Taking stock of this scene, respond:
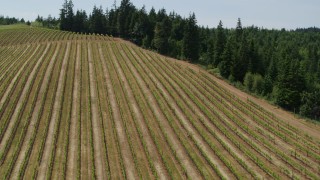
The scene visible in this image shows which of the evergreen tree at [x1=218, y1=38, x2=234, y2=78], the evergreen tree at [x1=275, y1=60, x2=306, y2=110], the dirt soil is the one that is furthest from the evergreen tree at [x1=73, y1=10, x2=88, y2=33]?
the evergreen tree at [x1=275, y1=60, x2=306, y2=110]

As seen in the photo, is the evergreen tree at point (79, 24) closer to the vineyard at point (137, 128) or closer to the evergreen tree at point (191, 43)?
the evergreen tree at point (191, 43)

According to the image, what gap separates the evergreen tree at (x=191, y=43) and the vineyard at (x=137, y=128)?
21.1 m

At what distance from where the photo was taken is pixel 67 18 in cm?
14988

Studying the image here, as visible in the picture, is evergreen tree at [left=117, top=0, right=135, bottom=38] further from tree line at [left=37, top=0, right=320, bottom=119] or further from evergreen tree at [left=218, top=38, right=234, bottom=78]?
evergreen tree at [left=218, top=38, right=234, bottom=78]

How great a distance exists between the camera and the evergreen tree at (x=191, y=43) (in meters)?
99.9

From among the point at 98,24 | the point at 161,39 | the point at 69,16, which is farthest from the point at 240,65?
the point at 69,16

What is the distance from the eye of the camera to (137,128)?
47562 millimetres

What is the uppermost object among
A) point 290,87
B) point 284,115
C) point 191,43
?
point 191,43

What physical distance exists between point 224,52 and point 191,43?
15.5 metres

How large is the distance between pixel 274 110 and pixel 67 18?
11020 cm

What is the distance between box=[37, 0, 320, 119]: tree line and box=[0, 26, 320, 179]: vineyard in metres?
9.44

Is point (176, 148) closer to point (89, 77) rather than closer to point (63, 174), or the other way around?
point (63, 174)

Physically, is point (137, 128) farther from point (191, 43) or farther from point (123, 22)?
point (123, 22)

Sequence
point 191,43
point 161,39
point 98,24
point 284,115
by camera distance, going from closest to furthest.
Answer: point 284,115, point 191,43, point 161,39, point 98,24
